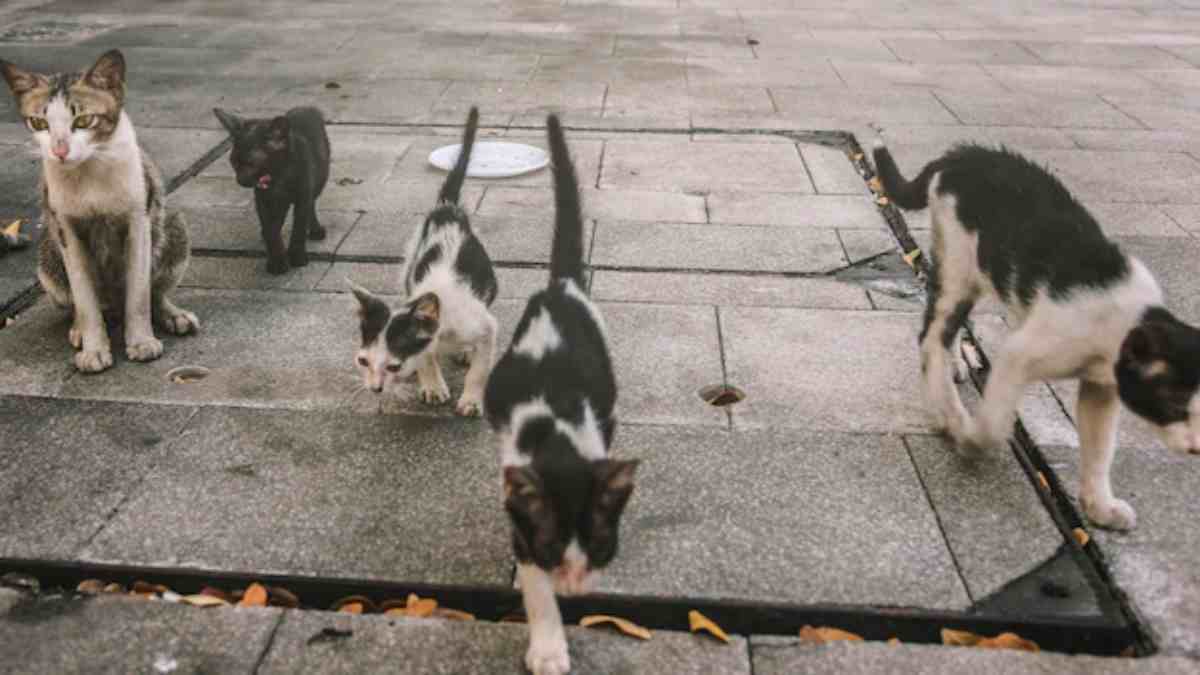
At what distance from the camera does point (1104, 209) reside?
6355mm

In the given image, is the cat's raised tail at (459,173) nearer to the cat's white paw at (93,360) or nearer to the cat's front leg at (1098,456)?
the cat's white paw at (93,360)

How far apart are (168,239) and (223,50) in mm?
6499

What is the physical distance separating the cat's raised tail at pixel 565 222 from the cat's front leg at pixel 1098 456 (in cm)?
188

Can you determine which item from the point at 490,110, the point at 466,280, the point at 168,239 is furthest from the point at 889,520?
the point at 490,110

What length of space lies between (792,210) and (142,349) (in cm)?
400

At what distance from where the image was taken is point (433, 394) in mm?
4195

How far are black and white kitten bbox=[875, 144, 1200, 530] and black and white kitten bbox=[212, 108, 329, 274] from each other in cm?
332

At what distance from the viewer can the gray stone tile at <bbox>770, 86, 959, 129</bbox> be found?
8.23 metres

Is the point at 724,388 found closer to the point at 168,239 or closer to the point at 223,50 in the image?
the point at 168,239

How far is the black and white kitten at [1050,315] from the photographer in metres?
2.94

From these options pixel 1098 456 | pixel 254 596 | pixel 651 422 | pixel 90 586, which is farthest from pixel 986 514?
pixel 90 586

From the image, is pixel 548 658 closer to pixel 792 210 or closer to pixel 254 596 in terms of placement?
pixel 254 596

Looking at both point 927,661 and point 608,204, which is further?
point 608,204

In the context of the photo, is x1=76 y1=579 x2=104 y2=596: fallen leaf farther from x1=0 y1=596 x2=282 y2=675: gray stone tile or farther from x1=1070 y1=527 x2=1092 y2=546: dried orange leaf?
x1=1070 y1=527 x2=1092 y2=546: dried orange leaf
